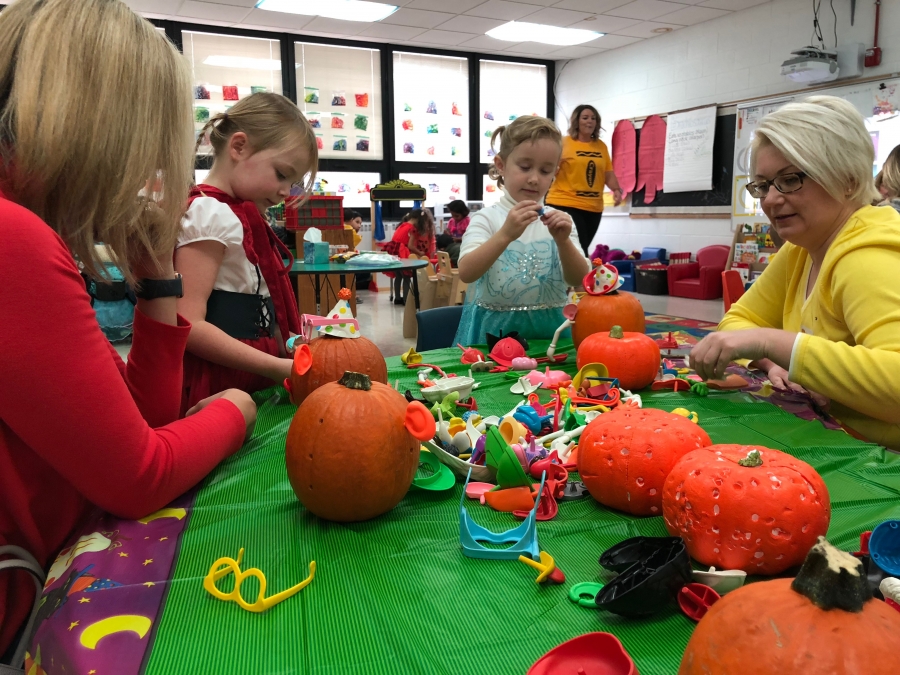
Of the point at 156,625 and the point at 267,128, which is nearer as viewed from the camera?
the point at 156,625

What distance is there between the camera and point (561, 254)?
6.63ft

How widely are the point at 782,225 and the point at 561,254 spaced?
0.76 m

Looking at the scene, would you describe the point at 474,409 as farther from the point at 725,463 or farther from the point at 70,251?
the point at 70,251

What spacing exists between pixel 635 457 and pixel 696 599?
233 mm

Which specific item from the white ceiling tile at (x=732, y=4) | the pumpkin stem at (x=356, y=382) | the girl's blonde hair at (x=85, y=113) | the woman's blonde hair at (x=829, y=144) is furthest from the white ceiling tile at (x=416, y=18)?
the pumpkin stem at (x=356, y=382)

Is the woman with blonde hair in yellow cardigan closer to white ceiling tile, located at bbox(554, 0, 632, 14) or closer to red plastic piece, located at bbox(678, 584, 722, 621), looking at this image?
red plastic piece, located at bbox(678, 584, 722, 621)

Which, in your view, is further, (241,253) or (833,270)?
(241,253)

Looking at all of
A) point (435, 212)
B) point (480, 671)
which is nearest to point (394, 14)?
point (435, 212)

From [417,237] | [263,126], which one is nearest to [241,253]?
[263,126]

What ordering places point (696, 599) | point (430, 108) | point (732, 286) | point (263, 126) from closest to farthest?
point (696, 599) < point (263, 126) < point (732, 286) < point (430, 108)

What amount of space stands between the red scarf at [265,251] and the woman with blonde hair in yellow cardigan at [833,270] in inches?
39.8

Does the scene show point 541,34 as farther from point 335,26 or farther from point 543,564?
point 543,564

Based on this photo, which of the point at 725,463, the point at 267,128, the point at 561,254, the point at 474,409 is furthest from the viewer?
the point at 561,254

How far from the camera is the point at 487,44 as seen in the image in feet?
26.2
